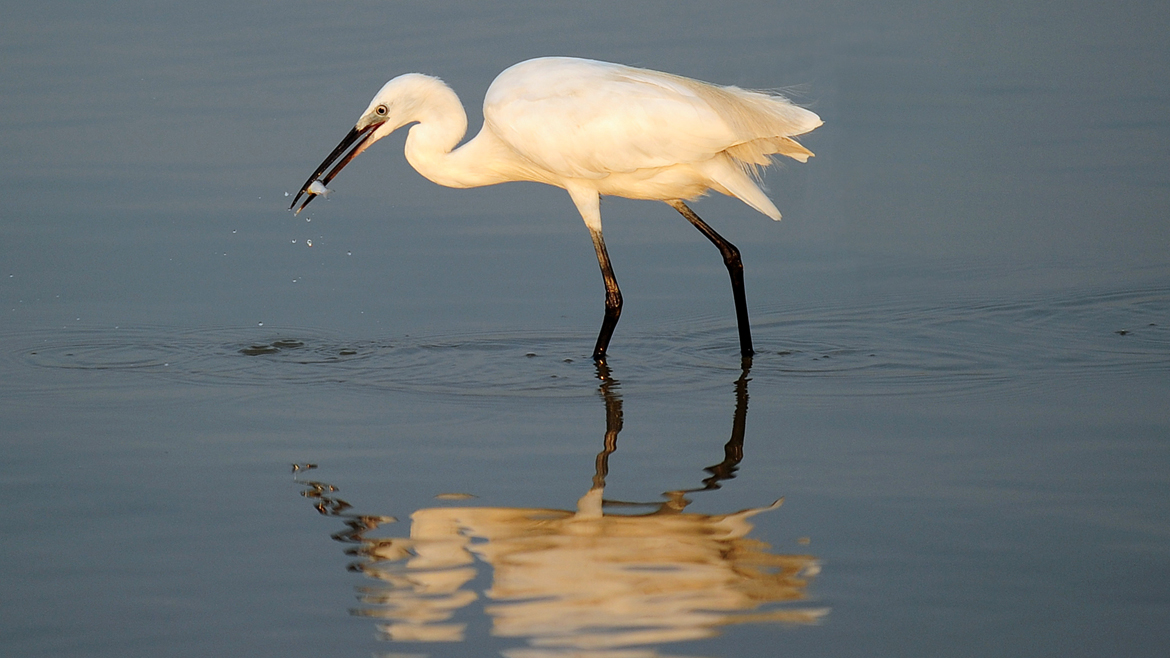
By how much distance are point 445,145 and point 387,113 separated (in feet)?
1.15

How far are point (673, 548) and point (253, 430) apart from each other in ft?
6.50

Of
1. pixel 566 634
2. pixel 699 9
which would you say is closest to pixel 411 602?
pixel 566 634

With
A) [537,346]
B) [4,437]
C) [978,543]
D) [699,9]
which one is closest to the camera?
[978,543]

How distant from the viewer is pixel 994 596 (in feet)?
12.4

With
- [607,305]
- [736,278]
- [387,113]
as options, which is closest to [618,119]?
[607,305]

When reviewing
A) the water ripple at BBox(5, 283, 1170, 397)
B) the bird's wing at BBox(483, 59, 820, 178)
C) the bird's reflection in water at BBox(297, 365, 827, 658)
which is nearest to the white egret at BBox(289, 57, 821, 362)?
the bird's wing at BBox(483, 59, 820, 178)

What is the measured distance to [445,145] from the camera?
7590mm

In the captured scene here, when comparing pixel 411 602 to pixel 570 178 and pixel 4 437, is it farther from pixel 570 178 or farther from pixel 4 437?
pixel 570 178

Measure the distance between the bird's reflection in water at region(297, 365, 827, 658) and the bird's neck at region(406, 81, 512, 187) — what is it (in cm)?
314

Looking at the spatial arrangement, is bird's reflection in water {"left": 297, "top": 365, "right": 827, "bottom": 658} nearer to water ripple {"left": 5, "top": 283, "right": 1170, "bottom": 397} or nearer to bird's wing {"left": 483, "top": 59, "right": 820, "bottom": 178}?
water ripple {"left": 5, "top": 283, "right": 1170, "bottom": 397}

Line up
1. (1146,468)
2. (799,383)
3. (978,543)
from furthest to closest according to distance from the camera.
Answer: (799,383) → (1146,468) → (978,543)

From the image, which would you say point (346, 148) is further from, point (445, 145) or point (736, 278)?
point (736, 278)

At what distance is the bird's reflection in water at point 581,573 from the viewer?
3.66 m

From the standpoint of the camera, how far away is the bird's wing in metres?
6.77
